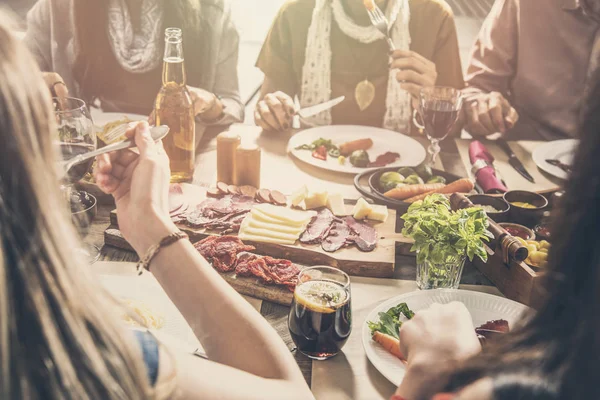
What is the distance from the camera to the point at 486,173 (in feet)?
5.59

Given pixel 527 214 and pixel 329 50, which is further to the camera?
pixel 329 50

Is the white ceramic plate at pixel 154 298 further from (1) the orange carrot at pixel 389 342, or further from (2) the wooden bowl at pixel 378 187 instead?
(2) the wooden bowl at pixel 378 187

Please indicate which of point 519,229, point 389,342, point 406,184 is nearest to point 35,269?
point 389,342

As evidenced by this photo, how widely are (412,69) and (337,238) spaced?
3.13 ft

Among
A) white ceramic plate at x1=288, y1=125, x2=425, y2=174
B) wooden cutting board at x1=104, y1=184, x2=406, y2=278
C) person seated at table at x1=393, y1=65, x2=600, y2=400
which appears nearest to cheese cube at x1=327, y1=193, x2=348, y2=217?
wooden cutting board at x1=104, y1=184, x2=406, y2=278

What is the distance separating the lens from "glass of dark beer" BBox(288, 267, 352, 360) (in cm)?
104

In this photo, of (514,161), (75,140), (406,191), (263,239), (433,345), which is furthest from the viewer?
(514,161)

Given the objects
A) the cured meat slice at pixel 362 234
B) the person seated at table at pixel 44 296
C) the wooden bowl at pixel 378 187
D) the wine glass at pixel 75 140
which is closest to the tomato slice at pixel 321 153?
the wooden bowl at pixel 378 187

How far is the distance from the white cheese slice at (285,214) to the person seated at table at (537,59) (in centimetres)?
130

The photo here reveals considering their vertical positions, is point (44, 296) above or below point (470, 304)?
above

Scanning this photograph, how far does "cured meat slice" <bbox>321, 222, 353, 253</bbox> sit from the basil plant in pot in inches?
7.5

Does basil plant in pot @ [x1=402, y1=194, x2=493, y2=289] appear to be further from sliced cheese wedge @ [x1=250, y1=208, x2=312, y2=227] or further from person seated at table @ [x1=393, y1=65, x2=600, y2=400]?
person seated at table @ [x1=393, y1=65, x2=600, y2=400]

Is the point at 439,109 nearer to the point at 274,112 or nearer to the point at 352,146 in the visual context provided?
the point at 352,146

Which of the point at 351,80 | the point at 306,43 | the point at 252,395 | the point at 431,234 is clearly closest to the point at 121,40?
the point at 306,43
